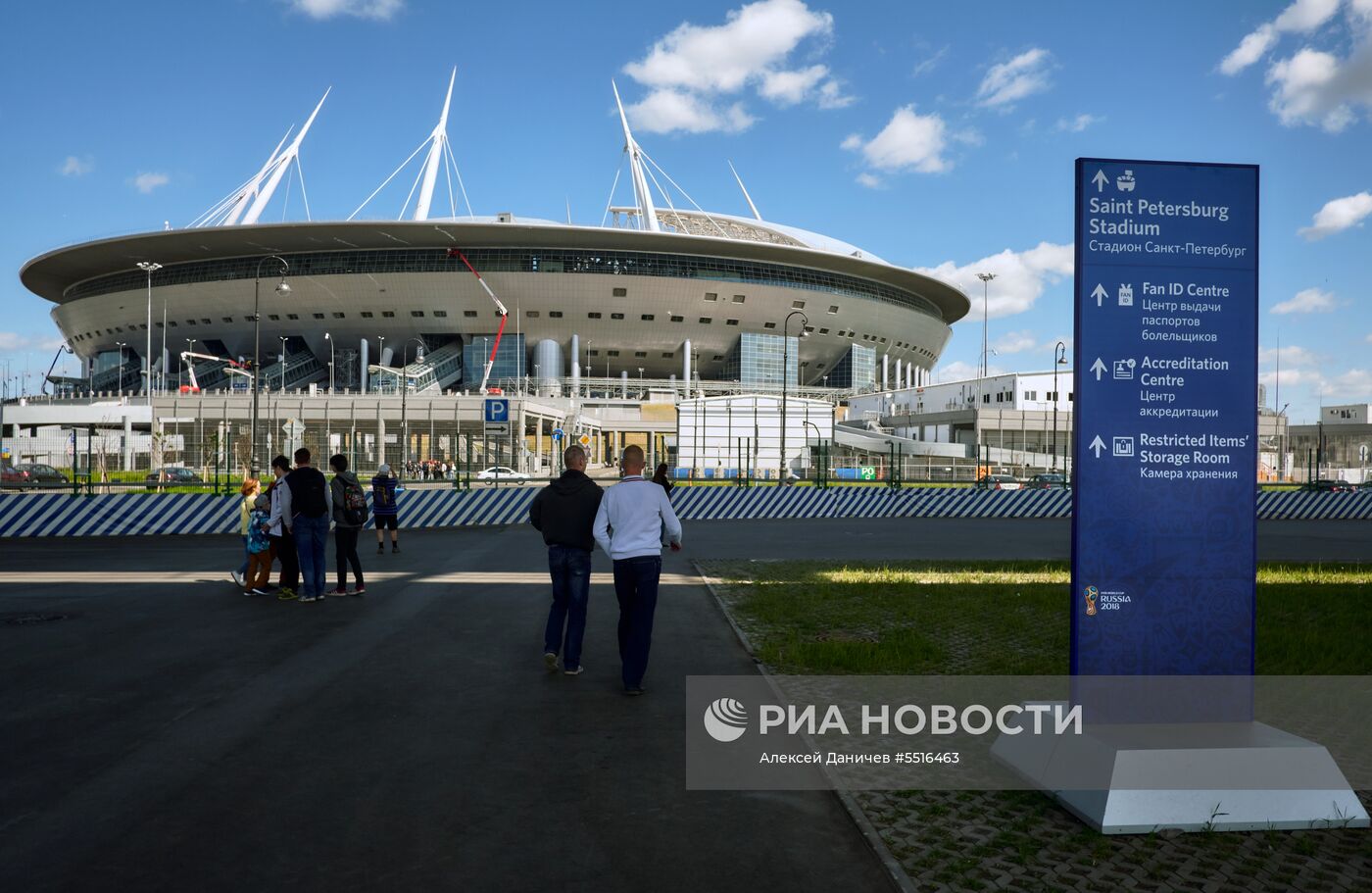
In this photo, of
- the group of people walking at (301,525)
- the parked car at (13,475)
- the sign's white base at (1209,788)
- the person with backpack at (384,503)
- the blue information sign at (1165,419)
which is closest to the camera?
the sign's white base at (1209,788)

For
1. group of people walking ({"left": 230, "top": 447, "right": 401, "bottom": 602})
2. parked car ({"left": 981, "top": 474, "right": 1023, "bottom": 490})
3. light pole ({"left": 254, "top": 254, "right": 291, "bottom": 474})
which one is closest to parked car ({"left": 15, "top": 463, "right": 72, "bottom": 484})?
light pole ({"left": 254, "top": 254, "right": 291, "bottom": 474})

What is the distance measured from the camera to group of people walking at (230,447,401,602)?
11312 millimetres

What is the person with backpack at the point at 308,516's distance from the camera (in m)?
11.2

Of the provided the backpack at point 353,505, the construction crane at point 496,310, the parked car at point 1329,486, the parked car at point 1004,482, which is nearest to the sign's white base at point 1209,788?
the backpack at point 353,505

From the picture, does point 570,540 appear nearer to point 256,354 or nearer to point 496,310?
point 256,354

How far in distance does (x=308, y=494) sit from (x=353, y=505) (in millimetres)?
825

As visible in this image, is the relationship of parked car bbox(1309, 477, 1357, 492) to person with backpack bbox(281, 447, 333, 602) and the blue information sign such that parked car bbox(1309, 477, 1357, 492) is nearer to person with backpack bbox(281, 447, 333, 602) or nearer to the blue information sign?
the blue information sign

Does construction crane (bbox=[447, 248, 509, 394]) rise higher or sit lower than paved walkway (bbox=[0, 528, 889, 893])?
higher

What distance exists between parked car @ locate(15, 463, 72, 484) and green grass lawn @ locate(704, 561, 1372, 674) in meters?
32.8

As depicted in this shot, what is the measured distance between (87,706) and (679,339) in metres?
83.5

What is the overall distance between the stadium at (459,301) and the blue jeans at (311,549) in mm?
67611

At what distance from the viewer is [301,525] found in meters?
11.3

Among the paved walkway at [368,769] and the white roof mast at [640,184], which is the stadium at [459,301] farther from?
the paved walkway at [368,769]

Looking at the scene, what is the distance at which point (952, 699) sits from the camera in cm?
671
